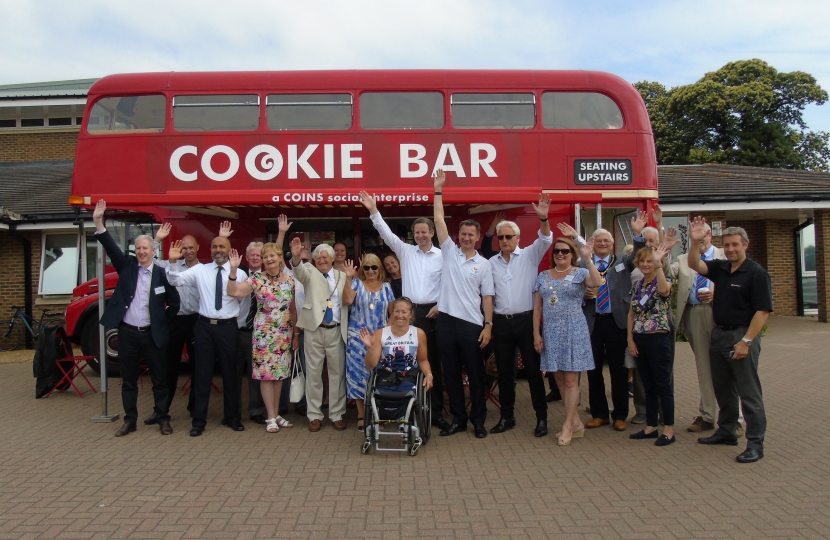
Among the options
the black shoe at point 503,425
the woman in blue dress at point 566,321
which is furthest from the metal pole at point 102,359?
the woman in blue dress at point 566,321

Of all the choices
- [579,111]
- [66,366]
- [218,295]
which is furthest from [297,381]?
[579,111]

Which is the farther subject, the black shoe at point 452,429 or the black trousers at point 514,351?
the black shoe at point 452,429

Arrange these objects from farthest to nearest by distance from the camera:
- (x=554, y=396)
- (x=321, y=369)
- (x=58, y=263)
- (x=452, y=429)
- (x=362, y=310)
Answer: (x=58, y=263)
(x=554, y=396)
(x=321, y=369)
(x=362, y=310)
(x=452, y=429)

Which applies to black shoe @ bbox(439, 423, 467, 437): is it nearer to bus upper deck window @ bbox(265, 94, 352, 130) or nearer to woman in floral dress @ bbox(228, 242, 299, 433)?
woman in floral dress @ bbox(228, 242, 299, 433)

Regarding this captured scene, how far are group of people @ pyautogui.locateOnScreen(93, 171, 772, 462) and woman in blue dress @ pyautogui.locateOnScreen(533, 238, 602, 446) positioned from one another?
12 millimetres

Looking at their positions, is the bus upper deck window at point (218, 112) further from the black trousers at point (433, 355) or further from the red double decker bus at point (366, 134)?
the black trousers at point (433, 355)

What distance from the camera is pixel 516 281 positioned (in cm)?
535

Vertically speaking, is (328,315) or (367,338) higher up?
(328,315)

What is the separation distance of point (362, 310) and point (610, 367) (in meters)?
2.33

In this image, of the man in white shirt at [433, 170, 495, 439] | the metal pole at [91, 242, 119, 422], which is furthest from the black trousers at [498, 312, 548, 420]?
the metal pole at [91, 242, 119, 422]

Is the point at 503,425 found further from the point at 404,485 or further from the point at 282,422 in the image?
the point at 282,422

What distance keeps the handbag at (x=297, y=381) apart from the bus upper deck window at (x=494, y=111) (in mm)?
3268

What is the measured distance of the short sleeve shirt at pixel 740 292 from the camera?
15.3ft

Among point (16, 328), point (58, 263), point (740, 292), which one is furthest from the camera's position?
point (58, 263)
